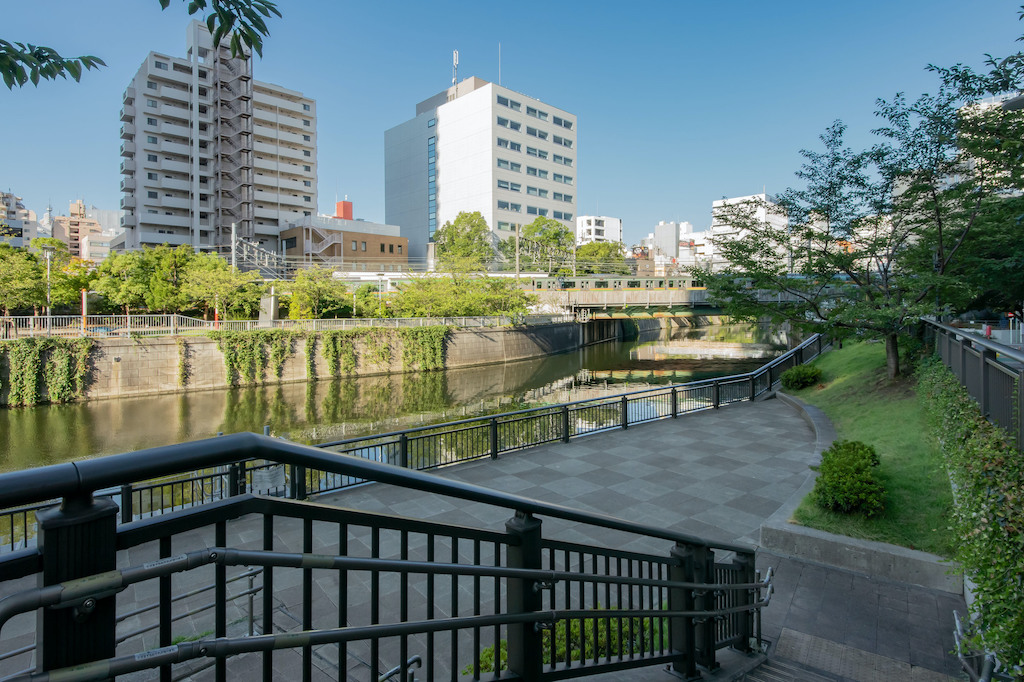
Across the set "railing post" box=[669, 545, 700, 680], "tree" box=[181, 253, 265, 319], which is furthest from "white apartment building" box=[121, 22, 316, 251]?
"railing post" box=[669, 545, 700, 680]

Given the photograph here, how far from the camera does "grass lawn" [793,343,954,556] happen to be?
8211mm

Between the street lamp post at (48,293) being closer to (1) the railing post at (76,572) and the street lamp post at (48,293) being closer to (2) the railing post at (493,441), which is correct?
(2) the railing post at (493,441)

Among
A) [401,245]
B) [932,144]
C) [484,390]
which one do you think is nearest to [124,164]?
[401,245]

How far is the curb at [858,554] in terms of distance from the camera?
743cm

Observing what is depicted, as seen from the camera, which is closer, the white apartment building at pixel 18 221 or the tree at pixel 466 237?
the tree at pixel 466 237

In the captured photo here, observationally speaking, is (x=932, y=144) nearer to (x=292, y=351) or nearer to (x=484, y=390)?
(x=484, y=390)

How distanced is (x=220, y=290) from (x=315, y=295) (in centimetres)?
658

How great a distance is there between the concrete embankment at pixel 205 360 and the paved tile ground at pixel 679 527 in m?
27.9

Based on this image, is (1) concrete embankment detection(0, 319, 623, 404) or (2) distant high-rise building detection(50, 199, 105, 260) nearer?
(1) concrete embankment detection(0, 319, 623, 404)

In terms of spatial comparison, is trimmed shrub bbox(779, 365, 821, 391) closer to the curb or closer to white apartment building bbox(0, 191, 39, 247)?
the curb

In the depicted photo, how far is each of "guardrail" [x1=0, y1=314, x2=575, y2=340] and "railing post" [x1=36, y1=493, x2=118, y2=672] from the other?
36680 millimetres

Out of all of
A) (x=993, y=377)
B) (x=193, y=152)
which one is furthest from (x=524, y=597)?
(x=193, y=152)

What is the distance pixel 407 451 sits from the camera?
11.5 metres

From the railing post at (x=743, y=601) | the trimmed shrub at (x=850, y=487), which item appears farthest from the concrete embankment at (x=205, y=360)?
the railing post at (x=743, y=601)
